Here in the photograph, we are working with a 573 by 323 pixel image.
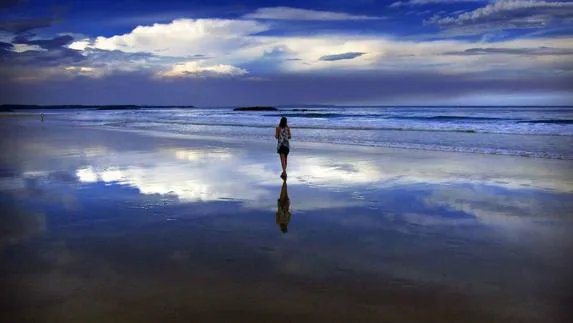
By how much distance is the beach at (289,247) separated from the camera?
4996 millimetres

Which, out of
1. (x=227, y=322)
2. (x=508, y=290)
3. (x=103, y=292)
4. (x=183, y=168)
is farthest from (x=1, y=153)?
(x=508, y=290)

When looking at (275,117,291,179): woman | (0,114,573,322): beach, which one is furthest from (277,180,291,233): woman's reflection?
(275,117,291,179): woman

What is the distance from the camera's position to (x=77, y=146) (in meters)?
23.6

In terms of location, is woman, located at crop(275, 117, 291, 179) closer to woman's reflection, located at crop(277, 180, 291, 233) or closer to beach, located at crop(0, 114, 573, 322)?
beach, located at crop(0, 114, 573, 322)

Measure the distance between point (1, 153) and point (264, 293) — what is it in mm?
19473

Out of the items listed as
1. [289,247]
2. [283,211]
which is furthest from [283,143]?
[289,247]

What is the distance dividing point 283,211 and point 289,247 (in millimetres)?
2484

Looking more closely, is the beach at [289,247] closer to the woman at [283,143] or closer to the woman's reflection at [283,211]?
the woman's reflection at [283,211]

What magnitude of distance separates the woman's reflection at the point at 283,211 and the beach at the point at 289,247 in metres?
0.12

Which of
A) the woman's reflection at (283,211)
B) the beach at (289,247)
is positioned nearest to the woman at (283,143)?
the beach at (289,247)

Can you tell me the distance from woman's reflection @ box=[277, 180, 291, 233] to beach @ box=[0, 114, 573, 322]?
12 cm

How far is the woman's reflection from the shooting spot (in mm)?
8366

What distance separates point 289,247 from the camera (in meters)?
7.01

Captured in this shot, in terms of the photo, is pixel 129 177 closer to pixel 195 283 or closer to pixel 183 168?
pixel 183 168
